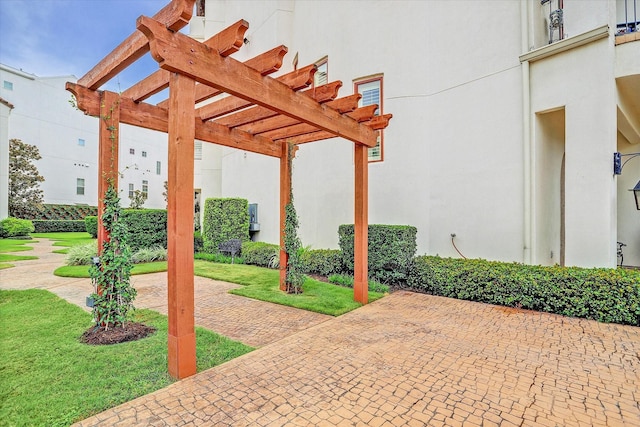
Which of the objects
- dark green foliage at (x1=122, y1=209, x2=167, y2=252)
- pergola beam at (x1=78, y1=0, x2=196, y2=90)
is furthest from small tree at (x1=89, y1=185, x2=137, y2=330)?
dark green foliage at (x1=122, y1=209, x2=167, y2=252)

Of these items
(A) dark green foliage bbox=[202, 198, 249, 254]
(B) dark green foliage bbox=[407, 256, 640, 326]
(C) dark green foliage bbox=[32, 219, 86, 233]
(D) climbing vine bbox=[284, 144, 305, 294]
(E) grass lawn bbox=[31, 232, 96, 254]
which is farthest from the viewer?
(C) dark green foliage bbox=[32, 219, 86, 233]

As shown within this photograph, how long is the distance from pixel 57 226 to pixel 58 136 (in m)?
6.35

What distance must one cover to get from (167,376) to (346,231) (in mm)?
5128

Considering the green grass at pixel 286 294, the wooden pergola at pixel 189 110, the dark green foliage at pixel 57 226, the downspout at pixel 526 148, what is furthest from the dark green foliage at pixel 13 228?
the downspout at pixel 526 148

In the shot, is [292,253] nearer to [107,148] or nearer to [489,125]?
[107,148]

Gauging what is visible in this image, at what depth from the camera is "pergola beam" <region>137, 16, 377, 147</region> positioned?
2.78 m

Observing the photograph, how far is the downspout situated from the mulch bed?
22.6 ft

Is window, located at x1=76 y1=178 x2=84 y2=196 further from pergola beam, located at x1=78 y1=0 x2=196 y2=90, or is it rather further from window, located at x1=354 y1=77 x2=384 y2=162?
pergola beam, located at x1=78 y1=0 x2=196 y2=90

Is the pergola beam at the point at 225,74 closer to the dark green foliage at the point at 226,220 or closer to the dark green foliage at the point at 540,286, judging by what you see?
the dark green foliage at the point at 540,286

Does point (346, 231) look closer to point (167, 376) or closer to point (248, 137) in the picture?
point (248, 137)

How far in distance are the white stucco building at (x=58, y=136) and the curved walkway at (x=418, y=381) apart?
2126 centimetres

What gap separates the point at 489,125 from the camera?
7.05 m

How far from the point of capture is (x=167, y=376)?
3029 millimetres

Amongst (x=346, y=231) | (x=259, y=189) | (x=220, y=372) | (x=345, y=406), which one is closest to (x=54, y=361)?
(x=220, y=372)
